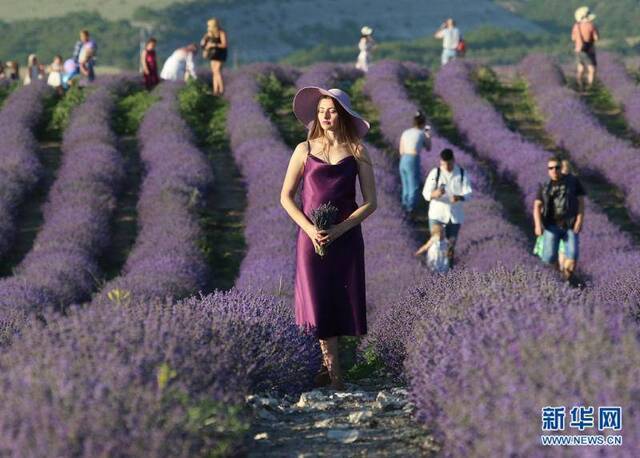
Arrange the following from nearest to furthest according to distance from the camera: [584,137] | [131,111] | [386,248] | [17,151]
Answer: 1. [386,248]
2. [17,151]
3. [584,137]
4. [131,111]

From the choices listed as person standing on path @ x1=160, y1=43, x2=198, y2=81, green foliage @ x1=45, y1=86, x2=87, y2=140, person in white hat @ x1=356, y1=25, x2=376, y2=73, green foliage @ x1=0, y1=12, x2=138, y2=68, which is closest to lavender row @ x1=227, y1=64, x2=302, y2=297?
person standing on path @ x1=160, y1=43, x2=198, y2=81

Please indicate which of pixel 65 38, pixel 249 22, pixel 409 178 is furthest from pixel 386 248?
pixel 249 22

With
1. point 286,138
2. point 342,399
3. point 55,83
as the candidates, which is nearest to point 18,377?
point 342,399

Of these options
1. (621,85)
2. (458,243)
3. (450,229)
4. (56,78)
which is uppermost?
(56,78)

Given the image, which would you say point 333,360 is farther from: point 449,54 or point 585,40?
point 449,54

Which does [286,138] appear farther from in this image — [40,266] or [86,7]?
[86,7]

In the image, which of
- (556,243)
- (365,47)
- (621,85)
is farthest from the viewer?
(365,47)

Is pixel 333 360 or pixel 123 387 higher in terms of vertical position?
pixel 123 387

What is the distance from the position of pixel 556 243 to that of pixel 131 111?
10915 mm

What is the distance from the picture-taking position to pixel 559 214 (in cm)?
1032

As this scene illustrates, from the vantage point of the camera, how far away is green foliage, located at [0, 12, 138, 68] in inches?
3890

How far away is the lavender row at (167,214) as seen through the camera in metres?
10.4

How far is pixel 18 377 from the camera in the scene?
361cm

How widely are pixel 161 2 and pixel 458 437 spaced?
117583 mm
